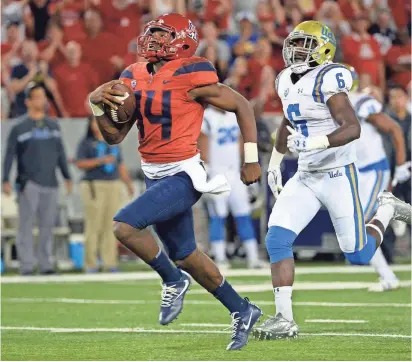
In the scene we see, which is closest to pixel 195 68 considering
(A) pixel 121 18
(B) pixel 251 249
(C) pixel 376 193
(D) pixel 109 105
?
(D) pixel 109 105

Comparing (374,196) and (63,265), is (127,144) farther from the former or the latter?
(374,196)

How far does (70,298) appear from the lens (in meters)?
11.2

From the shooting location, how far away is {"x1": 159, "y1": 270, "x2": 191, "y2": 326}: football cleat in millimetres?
7316

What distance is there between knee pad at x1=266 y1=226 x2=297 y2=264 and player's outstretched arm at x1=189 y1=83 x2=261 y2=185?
58cm

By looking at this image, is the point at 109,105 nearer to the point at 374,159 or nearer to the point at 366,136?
the point at 374,159

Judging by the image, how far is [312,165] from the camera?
807cm

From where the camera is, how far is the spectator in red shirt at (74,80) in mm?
16547

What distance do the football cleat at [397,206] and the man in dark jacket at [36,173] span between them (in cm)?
→ 609

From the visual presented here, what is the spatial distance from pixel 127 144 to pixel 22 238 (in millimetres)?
2363

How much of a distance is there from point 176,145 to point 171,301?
0.92 metres

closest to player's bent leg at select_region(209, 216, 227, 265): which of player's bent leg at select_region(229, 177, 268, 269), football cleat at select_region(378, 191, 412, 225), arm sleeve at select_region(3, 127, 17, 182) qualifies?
player's bent leg at select_region(229, 177, 268, 269)

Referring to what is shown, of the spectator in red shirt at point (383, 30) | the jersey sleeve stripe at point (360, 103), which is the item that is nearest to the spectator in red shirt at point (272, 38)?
the spectator in red shirt at point (383, 30)

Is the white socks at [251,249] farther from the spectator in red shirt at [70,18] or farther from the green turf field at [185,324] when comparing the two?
the spectator in red shirt at [70,18]

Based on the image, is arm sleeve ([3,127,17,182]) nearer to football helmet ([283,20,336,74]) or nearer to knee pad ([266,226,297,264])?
football helmet ([283,20,336,74])
